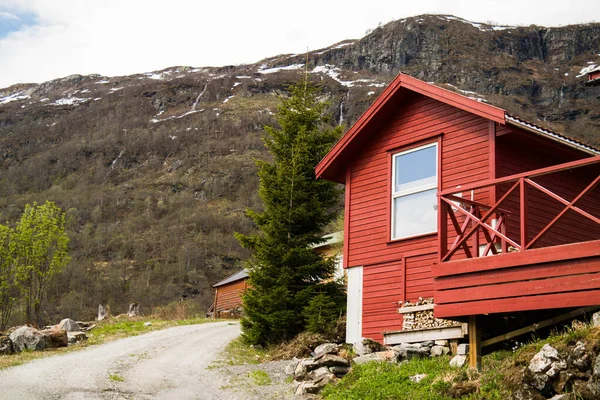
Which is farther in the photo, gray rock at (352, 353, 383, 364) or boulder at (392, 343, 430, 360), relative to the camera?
gray rock at (352, 353, 383, 364)

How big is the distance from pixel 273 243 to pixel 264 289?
1.37 m

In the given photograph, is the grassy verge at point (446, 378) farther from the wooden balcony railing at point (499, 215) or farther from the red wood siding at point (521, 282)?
the wooden balcony railing at point (499, 215)

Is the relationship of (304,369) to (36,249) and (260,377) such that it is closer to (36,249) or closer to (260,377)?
(260,377)

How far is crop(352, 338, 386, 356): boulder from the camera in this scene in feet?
47.8

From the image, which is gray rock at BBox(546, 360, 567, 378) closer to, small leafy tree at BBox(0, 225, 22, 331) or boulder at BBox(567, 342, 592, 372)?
boulder at BBox(567, 342, 592, 372)

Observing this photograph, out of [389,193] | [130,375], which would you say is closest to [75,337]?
[130,375]

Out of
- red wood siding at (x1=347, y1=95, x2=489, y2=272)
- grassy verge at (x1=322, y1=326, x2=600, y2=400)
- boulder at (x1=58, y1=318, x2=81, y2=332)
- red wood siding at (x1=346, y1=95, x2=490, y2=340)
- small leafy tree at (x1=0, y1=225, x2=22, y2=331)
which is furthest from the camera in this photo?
small leafy tree at (x1=0, y1=225, x2=22, y2=331)

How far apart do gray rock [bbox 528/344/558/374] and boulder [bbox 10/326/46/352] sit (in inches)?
598

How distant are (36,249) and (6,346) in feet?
28.6

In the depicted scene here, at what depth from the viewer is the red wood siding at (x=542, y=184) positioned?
556 inches

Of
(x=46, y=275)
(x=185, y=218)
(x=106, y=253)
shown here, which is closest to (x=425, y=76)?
(x=185, y=218)

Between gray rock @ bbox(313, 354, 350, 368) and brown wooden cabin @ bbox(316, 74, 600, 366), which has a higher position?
brown wooden cabin @ bbox(316, 74, 600, 366)

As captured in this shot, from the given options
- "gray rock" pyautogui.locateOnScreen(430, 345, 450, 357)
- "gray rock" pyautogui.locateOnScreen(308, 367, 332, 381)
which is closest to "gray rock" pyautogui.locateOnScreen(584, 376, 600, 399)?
"gray rock" pyautogui.locateOnScreen(430, 345, 450, 357)

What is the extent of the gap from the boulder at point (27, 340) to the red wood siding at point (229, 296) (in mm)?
23005
